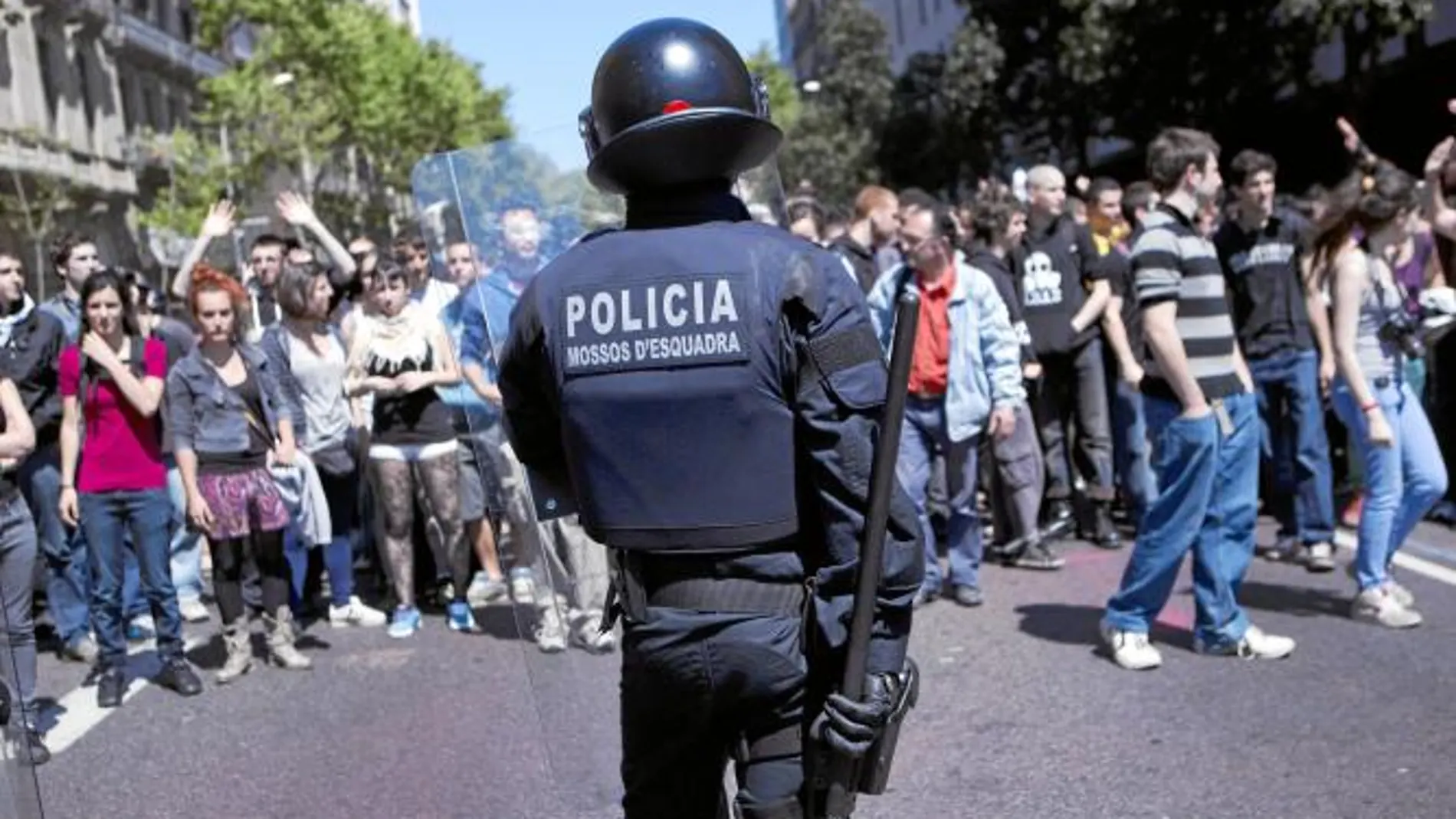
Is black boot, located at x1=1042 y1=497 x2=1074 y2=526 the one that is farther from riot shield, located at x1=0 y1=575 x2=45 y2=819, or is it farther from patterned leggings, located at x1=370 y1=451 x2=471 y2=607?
riot shield, located at x1=0 y1=575 x2=45 y2=819

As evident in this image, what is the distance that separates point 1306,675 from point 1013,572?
261 centimetres

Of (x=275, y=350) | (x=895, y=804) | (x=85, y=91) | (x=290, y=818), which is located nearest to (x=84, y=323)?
(x=275, y=350)

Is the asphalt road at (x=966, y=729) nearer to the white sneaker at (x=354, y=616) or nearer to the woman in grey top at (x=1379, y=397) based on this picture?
the woman in grey top at (x=1379, y=397)

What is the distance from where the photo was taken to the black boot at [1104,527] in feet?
28.8

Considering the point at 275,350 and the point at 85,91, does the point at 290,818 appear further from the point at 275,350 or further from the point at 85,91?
the point at 85,91

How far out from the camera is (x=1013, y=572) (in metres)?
8.30

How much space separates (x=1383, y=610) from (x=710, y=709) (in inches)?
177

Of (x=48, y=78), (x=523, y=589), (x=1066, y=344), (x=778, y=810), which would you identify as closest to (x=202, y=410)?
(x=523, y=589)

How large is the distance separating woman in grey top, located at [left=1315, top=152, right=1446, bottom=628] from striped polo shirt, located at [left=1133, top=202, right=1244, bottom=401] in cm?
75

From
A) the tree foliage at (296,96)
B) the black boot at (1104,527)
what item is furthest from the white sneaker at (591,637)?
the tree foliage at (296,96)

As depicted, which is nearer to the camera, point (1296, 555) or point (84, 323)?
point (84, 323)

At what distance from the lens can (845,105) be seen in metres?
45.8

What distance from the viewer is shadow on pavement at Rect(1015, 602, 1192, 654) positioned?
21.4 feet

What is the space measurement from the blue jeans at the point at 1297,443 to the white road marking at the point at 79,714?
515 cm
